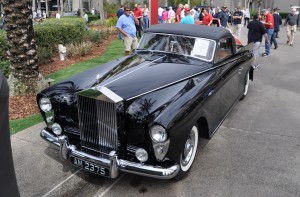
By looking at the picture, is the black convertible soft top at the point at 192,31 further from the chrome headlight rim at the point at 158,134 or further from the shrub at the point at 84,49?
the shrub at the point at 84,49

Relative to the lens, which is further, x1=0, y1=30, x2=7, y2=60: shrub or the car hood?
x1=0, y1=30, x2=7, y2=60: shrub

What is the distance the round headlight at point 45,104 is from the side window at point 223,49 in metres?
2.74

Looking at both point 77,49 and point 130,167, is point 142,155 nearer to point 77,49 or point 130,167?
point 130,167

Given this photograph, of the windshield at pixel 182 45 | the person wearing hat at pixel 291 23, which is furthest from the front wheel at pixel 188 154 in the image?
the person wearing hat at pixel 291 23

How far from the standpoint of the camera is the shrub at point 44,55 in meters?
10.1

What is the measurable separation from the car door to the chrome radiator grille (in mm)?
2026

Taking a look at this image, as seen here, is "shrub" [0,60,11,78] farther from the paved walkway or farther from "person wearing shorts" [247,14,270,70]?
"person wearing shorts" [247,14,270,70]

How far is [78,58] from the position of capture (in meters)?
11.6

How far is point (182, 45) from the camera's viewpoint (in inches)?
212

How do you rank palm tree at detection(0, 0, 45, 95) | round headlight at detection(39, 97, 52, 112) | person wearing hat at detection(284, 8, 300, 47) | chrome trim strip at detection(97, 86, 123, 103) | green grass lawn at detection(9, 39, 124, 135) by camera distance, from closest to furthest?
chrome trim strip at detection(97, 86, 123, 103)
round headlight at detection(39, 97, 52, 112)
green grass lawn at detection(9, 39, 124, 135)
palm tree at detection(0, 0, 45, 95)
person wearing hat at detection(284, 8, 300, 47)

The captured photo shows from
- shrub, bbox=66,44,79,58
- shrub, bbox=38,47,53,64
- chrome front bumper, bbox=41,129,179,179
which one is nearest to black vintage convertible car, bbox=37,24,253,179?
chrome front bumper, bbox=41,129,179,179

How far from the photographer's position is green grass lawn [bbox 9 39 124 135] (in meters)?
5.65

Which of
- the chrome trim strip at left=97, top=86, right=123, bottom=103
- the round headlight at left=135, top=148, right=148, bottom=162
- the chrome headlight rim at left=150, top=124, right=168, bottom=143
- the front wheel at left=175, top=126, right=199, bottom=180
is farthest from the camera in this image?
the front wheel at left=175, top=126, right=199, bottom=180

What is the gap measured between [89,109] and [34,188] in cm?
120
